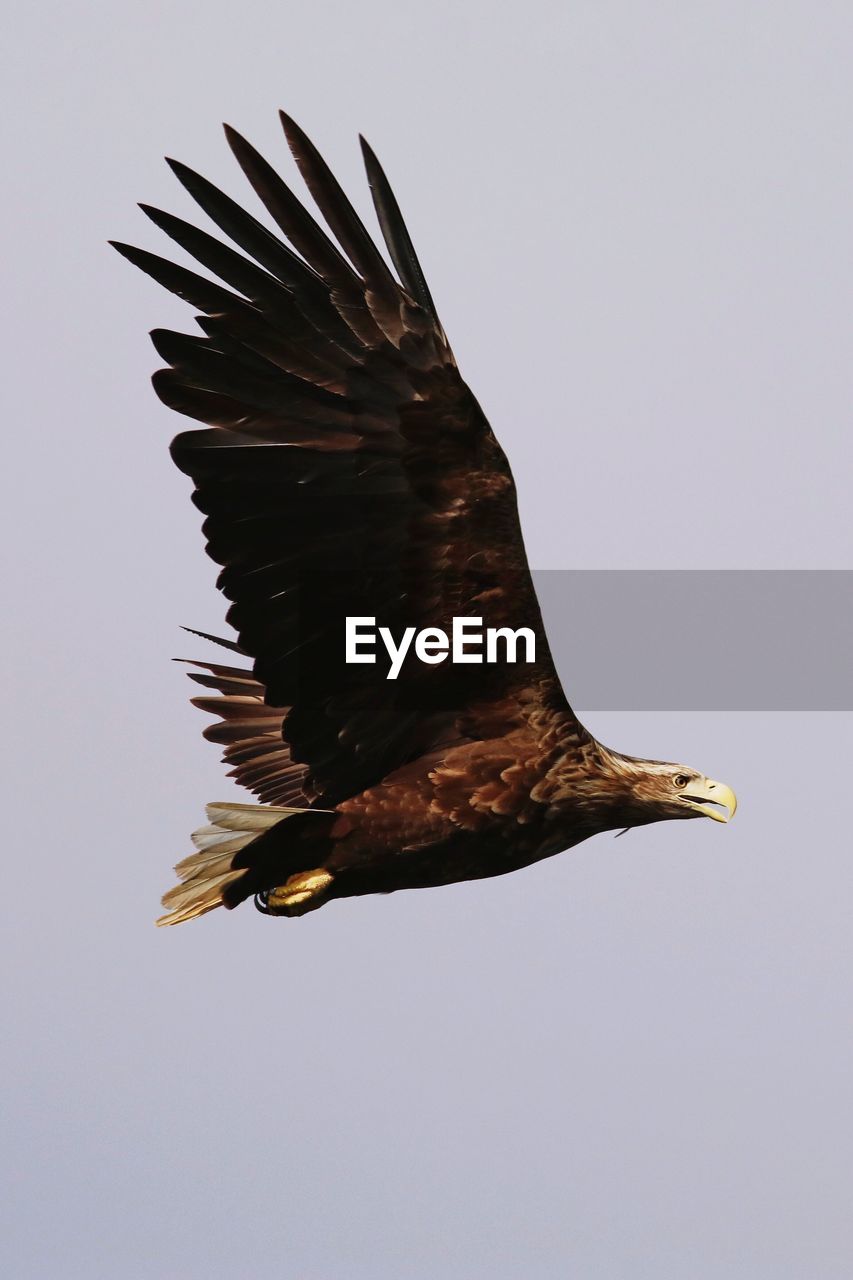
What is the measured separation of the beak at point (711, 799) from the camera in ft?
46.6

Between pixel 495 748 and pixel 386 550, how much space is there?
1.02 meters

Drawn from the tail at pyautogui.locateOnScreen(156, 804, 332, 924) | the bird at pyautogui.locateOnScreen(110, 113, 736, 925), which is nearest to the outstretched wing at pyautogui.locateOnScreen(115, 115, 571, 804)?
the bird at pyautogui.locateOnScreen(110, 113, 736, 925)

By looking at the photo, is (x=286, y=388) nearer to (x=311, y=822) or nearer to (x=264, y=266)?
(x=264, y=266)

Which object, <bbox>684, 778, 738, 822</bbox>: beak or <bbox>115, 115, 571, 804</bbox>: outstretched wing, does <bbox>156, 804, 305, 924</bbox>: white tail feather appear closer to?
<bbox>115, 115, 571, 804</bbox>: outstretched wing

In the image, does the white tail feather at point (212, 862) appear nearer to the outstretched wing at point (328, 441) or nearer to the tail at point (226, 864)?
the tail at point (226, 864)

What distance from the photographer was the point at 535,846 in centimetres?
1396

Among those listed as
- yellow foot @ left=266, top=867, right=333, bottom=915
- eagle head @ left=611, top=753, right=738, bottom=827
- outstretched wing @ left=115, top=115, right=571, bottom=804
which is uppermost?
outstretched wing @ left=115, top=115, right=571, bottom=804

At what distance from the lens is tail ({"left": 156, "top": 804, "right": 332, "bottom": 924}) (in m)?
14.0

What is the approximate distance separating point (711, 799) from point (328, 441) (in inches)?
91.5

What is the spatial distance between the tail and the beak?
1582mm

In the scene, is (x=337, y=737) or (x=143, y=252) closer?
(x=143, y=252)

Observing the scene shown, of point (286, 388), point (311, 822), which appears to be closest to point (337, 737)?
point (311, 822)

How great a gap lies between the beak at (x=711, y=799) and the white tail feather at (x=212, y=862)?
1779mm

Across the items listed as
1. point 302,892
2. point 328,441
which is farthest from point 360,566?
point 302,892
